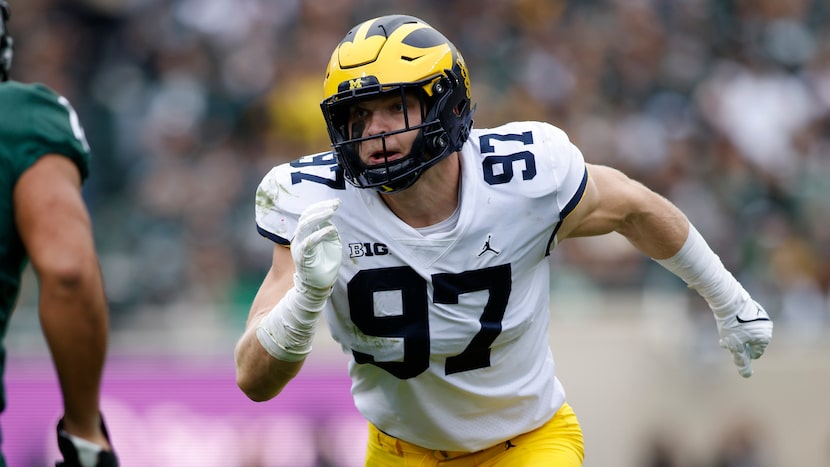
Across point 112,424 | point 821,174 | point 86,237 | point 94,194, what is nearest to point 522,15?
point 821,174

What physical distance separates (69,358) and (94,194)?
6901 millimetres

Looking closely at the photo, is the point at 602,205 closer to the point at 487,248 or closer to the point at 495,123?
the point at 487,248

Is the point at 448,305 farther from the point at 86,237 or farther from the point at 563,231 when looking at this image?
the point at 86,237

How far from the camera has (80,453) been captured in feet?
Result: 9.21

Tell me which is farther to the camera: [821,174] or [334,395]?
[821,174]

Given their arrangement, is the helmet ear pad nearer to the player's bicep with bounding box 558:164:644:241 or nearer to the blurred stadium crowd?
the player's bicep with bounding box 558:164:644:241

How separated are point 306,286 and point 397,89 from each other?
0.70 meters

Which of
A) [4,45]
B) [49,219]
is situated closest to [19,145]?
[49,219]

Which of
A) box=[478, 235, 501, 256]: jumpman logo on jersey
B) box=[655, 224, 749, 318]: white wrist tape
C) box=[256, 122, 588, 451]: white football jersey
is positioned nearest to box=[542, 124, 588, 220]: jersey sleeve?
box=[256, 122, 588, 451]: white football jersey

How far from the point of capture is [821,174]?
9.33 metres

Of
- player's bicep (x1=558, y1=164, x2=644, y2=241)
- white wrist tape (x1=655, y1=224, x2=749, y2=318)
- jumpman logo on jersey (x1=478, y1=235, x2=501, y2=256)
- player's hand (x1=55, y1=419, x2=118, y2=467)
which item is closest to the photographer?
player's hand (x1=55, y1=419, x2=118, y2=467)

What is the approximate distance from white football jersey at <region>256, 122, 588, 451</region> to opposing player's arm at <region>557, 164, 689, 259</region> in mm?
101

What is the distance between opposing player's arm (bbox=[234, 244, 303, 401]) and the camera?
3438mm

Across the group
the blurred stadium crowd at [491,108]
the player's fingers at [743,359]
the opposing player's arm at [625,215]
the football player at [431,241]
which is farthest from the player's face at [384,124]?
the blurred stadium crowd at [491,108]
